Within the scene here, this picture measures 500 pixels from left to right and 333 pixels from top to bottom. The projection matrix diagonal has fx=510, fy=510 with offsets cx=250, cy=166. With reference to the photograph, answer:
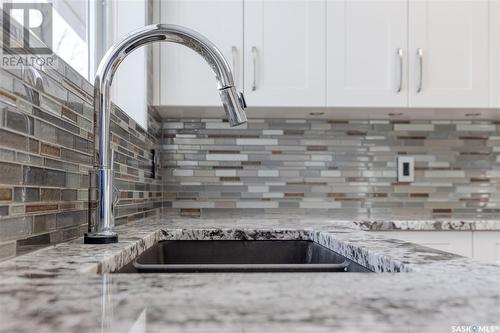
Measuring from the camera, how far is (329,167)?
2555 millimetres

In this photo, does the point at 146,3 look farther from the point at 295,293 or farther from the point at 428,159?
the point at 295,293

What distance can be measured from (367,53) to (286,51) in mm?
361

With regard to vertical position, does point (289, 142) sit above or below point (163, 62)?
below

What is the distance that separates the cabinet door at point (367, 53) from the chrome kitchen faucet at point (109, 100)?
130 centimetres

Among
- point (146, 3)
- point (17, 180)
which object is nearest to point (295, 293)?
point (17, 180)

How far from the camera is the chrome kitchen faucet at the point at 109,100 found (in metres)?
0.95

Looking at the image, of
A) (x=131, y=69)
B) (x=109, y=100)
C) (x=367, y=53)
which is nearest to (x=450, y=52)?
(x=367, y=53)

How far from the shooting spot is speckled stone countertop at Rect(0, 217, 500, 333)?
15.6 inches

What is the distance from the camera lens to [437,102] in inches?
89.4

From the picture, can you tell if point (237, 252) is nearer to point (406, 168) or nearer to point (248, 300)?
point (248, 300)

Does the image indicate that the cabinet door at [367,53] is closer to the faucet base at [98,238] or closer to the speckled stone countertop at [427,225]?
the speckled stone countertop at [427,225]

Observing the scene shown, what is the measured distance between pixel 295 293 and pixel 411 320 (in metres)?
0.12

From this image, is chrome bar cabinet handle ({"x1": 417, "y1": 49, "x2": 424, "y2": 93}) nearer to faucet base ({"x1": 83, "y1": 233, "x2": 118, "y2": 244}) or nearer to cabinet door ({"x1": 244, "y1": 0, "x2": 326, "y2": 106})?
cabinet door ({"x1": 244, "y1": 0, "x2": 326, "y2": 106})

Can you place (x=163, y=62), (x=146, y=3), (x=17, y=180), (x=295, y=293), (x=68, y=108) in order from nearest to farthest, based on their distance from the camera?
(x=295, y=293)
(x=17, y=180)
(x=68, y=108)
(x=146, y=3)
(x=163, y=62)
